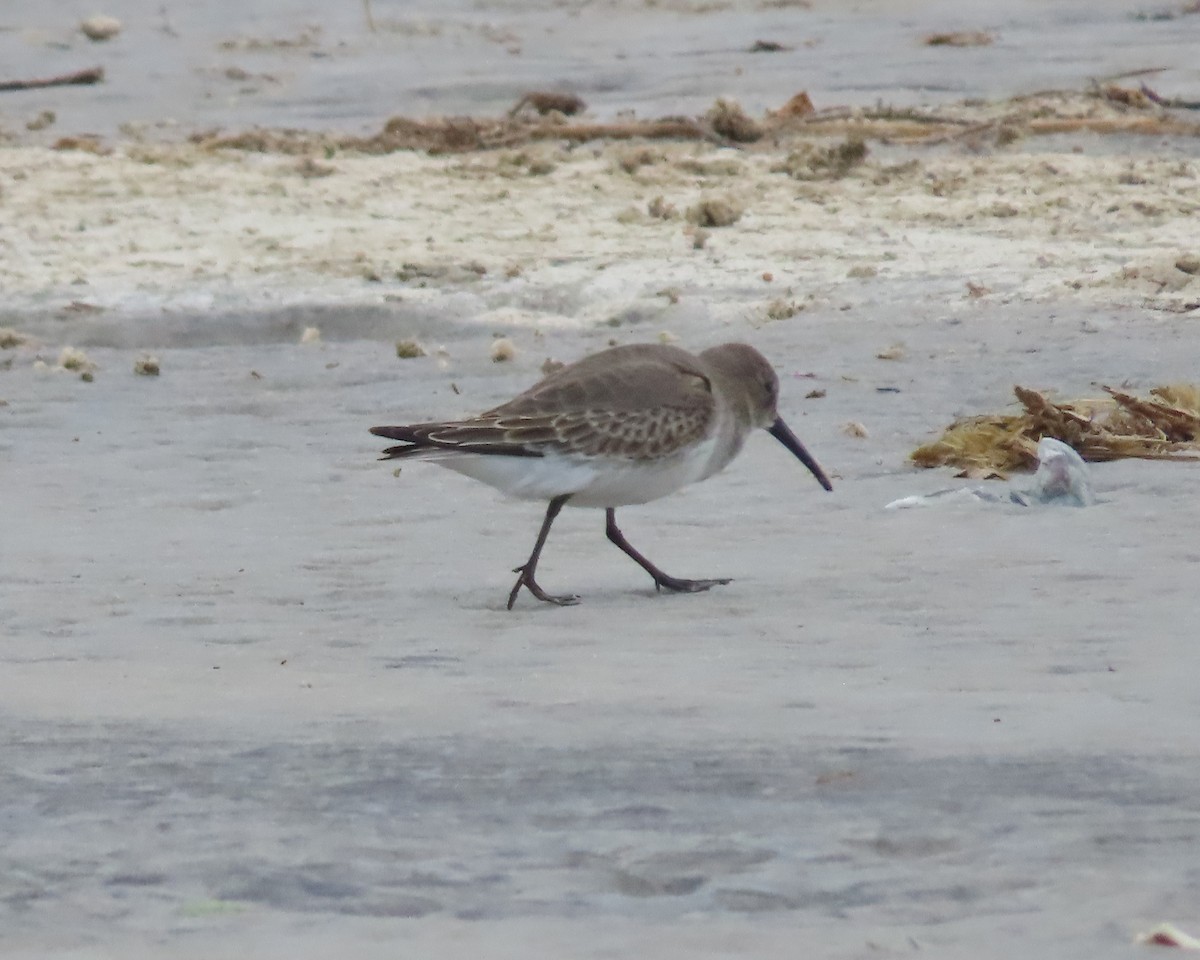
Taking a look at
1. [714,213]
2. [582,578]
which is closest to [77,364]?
[714,213]

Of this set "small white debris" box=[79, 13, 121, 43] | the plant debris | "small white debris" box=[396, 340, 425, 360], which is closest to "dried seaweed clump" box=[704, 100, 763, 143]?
the plant debris

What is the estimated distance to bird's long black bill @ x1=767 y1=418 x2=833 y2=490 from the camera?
6582mm

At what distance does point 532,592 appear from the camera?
5.73 m

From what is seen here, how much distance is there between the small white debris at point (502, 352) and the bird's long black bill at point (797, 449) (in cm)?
226

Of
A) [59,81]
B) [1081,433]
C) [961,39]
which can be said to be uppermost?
[1081,433]

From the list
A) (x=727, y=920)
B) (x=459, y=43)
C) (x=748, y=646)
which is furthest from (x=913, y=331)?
(x=459, y=43)

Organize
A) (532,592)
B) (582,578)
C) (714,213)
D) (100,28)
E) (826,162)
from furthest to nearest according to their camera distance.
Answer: (100,28), (826,162), (714,213), (582,578), (532,592)

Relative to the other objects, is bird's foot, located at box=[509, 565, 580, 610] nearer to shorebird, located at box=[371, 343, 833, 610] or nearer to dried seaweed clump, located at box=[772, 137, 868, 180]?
shorebird, located at box=[371, 343, 833, 610]

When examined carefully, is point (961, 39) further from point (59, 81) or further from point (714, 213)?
point (59, 81)

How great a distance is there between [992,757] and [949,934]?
867 millimetres

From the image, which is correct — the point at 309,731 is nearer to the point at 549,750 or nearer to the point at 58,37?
the point at 549,750

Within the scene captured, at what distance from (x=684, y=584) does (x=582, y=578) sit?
0.54m

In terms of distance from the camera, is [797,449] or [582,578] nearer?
[582,578]

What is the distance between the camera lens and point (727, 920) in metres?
3.31
